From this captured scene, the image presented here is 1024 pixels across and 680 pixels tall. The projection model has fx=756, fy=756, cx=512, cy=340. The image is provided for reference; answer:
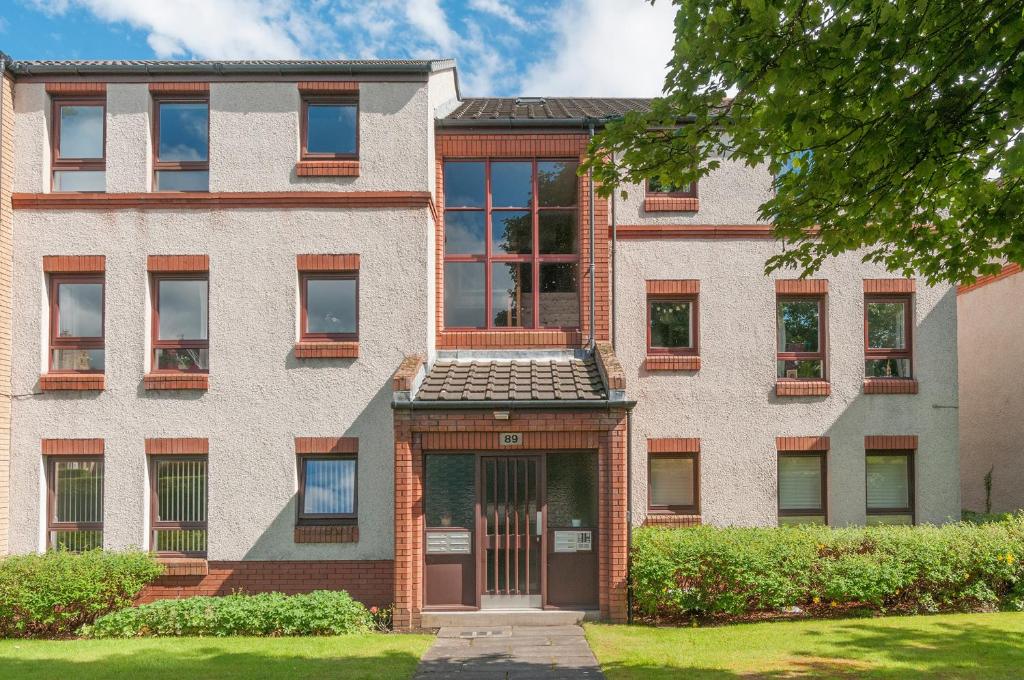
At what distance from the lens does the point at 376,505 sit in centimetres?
1131

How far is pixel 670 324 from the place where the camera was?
1296 centimetres

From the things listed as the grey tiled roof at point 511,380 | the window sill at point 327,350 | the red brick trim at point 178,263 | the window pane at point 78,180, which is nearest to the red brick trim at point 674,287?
the grey tiled roof at point 511,380

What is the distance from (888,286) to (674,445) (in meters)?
4.57

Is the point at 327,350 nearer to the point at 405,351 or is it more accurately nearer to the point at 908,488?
the point at 405,351

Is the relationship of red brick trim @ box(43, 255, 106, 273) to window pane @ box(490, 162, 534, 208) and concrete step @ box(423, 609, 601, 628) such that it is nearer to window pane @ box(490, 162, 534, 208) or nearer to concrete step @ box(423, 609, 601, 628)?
window pane @ box(490, 162, 534, 208)

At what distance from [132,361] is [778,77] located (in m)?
9.99

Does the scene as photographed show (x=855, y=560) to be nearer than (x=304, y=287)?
Yes

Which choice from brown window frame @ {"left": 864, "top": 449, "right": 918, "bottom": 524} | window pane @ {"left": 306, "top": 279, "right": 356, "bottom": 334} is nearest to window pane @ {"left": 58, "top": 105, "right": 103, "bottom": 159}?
window pane @ {"left": 306, "top": 279, "right": 356, "bottom": 334}

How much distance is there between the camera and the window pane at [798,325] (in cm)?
1290

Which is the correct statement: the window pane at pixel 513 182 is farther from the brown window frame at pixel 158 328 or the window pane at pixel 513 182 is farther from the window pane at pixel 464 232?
the brown window frame at pixel 158 328

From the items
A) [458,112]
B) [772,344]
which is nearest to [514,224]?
[458,112]

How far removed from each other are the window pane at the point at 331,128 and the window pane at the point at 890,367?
30.8ft

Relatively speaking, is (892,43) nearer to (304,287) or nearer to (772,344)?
(772,344)

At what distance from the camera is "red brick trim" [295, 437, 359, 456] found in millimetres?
11391
